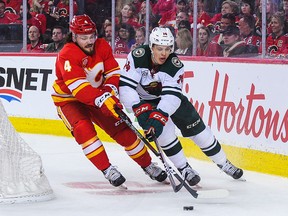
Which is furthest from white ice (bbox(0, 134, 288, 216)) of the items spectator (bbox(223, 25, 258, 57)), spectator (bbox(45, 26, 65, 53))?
A: spectator (bbox(45, 26, 65, 53))

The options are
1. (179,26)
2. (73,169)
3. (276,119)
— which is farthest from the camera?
(179,26)

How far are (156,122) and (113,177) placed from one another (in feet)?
1.58

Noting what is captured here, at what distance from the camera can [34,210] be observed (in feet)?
17.2

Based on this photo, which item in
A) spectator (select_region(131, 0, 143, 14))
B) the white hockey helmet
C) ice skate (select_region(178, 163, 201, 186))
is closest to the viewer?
the white hockey helmet

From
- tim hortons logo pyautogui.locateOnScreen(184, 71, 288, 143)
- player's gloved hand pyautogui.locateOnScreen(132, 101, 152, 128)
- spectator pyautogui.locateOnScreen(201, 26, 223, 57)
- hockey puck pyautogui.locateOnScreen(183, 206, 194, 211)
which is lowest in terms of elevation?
hockey puck pyautogui.locateOnScreen(183, 206, 194, 211)

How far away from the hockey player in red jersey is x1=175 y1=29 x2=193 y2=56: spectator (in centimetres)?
215

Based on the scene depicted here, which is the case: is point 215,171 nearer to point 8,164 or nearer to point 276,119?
point 276,119

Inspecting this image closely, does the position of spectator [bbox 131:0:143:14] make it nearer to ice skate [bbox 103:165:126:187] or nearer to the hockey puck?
ice skate [bbox 103:165:126:187]

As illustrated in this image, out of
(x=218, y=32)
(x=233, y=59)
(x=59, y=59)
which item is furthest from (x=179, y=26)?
(x=59, y=59)

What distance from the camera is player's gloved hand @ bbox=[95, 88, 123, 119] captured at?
586cm

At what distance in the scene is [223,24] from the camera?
7.86 metres

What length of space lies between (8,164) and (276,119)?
2.08m

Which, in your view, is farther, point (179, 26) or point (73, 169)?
point (179, 26)

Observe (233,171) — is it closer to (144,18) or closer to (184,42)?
(184,42)
